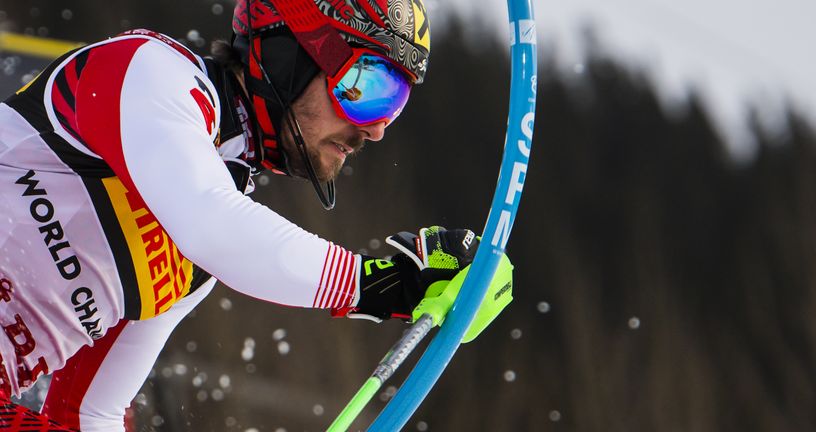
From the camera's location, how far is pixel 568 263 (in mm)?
9062

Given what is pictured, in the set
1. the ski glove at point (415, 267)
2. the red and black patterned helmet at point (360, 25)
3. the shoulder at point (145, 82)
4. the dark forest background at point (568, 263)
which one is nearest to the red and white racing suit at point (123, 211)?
the shoulder at point (145, 82)

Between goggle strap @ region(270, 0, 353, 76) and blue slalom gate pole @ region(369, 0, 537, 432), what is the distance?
0.42m

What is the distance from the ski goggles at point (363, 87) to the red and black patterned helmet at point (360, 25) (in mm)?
26

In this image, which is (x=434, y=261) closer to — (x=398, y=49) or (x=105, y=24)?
(x=398, y=49)

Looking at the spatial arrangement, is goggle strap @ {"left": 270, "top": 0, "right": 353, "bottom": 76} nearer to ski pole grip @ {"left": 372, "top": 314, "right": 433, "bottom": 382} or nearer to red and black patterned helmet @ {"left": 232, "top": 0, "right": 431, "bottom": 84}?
red and black patterned helmet @ {"left": 232, "top": 0, "right": 431, "bottom": 84}

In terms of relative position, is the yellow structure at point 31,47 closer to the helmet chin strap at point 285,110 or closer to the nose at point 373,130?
the helmet chin strap at point 285,110

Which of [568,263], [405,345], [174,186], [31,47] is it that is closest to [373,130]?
[405,345]

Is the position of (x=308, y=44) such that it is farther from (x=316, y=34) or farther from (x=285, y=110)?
(x=285, y=110)

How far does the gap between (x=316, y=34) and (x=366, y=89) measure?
0.60 ft

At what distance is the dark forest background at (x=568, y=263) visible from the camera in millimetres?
7645

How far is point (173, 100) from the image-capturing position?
165 centimetres

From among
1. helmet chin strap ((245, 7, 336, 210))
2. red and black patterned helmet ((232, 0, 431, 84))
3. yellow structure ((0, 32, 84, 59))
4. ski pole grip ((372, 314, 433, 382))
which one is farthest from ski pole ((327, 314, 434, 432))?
yellow structure ((0, 32, 84, 59))

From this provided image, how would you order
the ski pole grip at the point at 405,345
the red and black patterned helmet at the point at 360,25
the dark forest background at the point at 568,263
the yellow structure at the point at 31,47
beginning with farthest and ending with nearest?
the dark forest background at the point at 568,263, the yellow structure at the point at 31,47, the red and black patterned helmet at the point at 360,25, the ski pole grip at the point at 405,345

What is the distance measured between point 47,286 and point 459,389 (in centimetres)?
654
